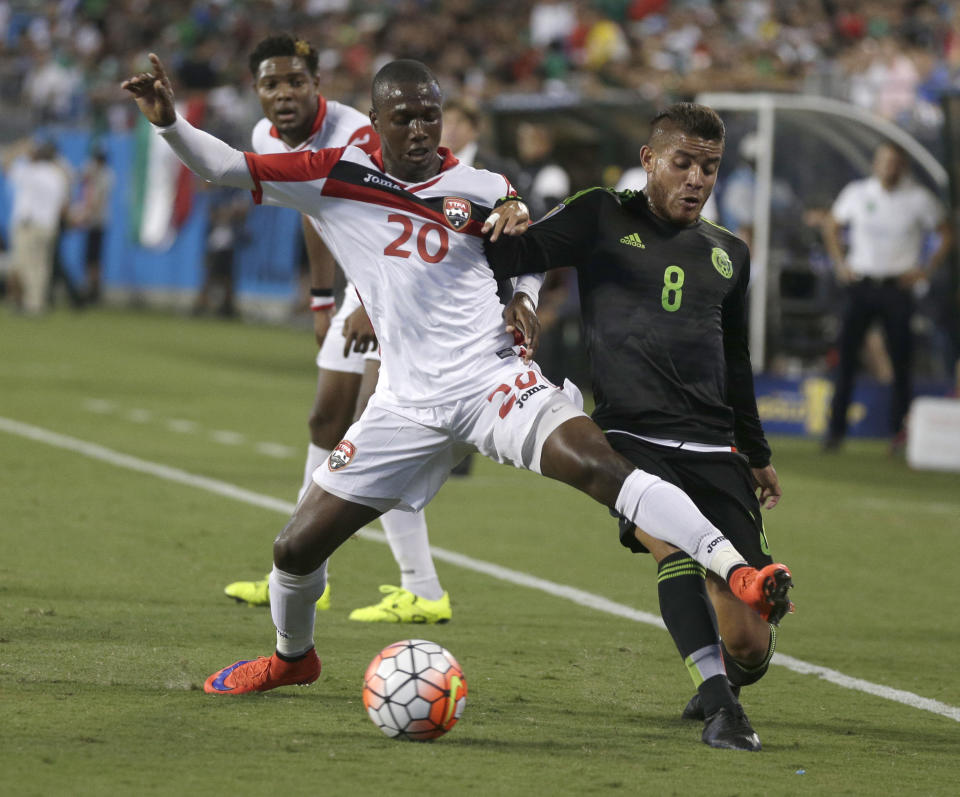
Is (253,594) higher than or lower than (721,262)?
lower

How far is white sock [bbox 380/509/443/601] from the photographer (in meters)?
6.71

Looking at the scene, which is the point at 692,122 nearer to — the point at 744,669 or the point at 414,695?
the point at 744,669

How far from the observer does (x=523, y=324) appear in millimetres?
5238

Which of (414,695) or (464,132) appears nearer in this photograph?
(414,695)

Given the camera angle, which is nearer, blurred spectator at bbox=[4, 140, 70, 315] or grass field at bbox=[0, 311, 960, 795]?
grass field at bbox=[0, 311, 960, 795]

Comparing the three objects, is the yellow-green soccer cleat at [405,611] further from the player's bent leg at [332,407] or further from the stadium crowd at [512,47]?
the stadium crowd at [512,47]

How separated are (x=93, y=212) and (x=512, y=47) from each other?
7599 millimetres

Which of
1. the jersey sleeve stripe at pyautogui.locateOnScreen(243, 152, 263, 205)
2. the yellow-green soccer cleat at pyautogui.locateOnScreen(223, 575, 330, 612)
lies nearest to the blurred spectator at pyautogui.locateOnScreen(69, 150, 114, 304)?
the yellow-green soccer cleat at pyautogui.locateOnScreen(223, 575, 330, 612)

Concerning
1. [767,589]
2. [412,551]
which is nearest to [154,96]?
[767,589]

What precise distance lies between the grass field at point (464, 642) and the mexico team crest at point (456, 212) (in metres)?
1.52

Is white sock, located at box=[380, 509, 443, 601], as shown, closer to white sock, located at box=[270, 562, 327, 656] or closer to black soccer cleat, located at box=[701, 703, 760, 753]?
white sock, located at box=[270, 562, 327, 656]

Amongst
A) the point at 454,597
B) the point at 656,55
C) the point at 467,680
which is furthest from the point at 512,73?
the point at 467,680

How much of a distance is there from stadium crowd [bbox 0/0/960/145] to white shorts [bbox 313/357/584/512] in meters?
9.44

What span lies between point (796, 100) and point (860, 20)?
7.20 metres
